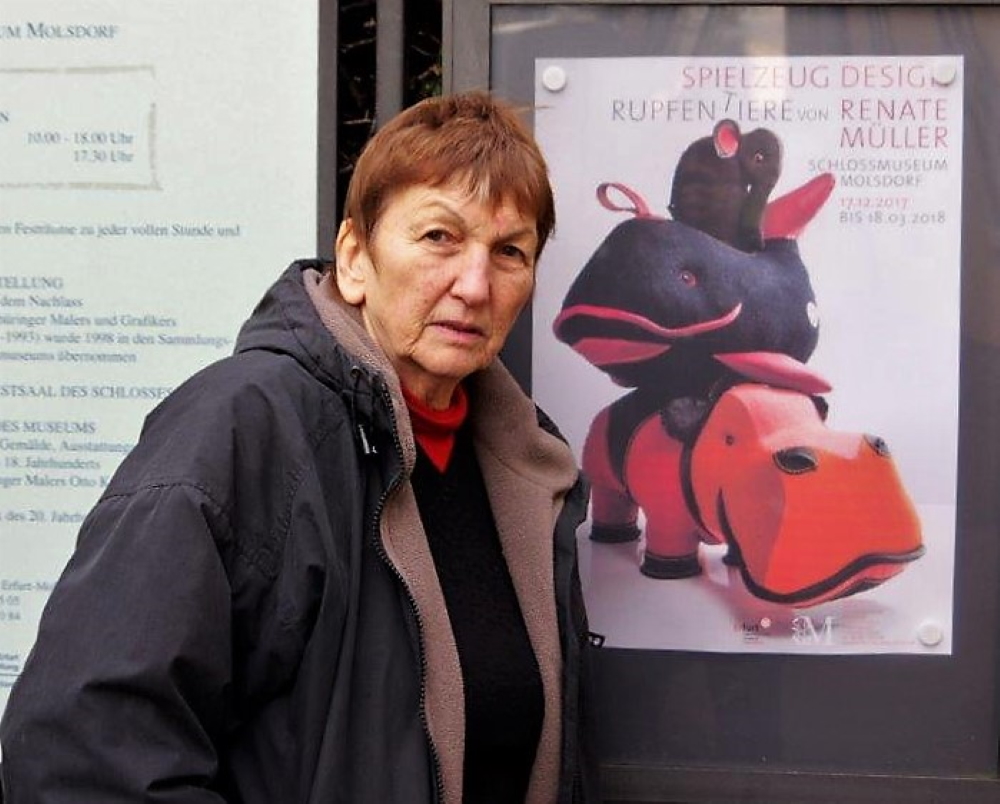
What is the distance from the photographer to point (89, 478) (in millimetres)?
2412

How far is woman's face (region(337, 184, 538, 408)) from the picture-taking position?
1.81m

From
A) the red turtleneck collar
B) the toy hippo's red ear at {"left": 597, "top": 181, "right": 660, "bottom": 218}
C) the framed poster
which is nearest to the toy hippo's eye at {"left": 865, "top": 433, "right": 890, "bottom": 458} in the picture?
the framed poster

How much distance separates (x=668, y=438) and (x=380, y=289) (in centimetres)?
76

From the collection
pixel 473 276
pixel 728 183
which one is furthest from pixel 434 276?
pixel 728 183

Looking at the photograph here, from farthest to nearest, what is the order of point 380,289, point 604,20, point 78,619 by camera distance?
point 604,20 < point 380,289 < point 78,619

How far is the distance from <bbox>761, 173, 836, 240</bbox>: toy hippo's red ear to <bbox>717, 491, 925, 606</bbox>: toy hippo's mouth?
0.47 metres

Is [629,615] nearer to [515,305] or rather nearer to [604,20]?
[515,305]

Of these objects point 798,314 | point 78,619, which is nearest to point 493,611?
point 78,619

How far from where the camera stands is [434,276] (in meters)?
1.81

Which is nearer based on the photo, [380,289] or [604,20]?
[380,289]

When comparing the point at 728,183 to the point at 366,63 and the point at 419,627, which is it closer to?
the point at 366,63

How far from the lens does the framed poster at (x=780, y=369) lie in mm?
2355

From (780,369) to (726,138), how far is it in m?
0.41

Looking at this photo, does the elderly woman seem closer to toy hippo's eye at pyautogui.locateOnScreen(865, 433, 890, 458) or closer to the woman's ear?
the woman's ear
